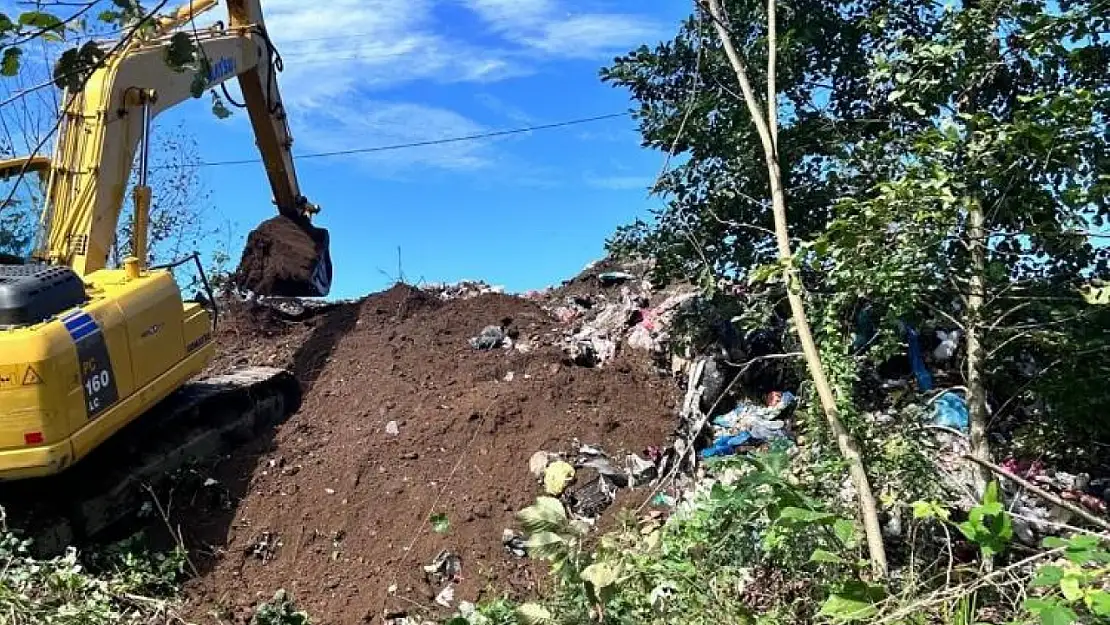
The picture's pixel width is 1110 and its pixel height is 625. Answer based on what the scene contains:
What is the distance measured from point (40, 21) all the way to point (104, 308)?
4.36 metres

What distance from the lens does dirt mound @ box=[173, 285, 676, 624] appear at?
5.96 meters

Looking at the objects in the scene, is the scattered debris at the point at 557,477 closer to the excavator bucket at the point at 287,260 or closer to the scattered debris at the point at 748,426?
the scattered debris at the point at 748,426

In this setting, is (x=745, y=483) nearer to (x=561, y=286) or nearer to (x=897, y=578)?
(x=897, y=578)

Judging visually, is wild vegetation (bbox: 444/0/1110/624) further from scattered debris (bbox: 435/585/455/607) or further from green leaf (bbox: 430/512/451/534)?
green leaf (bbox: 430/512/451/534)

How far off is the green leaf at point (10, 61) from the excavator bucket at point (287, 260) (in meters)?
8.29

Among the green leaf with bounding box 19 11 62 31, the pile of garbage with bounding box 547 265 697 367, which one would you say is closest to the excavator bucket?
the pile of garbage with bounding box 547 265 697 367

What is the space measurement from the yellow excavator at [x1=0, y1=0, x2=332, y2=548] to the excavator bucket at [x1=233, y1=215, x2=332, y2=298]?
1.87 meters

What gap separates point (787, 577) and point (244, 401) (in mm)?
5375

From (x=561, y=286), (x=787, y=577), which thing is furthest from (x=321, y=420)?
(x=787, y=577)

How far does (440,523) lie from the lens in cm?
636

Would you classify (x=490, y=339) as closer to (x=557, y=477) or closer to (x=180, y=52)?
(x=557, y=477)

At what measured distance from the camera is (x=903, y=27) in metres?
5.03

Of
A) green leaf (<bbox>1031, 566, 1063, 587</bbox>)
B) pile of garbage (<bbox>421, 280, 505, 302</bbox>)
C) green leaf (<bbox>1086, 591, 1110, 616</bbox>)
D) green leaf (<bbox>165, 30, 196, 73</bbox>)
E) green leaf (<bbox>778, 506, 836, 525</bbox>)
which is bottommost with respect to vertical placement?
pile of garbage (<bbox>421, 280, 505, 302</bbox>)

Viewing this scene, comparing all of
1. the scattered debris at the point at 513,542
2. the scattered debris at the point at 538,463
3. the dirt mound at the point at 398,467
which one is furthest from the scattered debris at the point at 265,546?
the scattered debris at the point at 538,463
